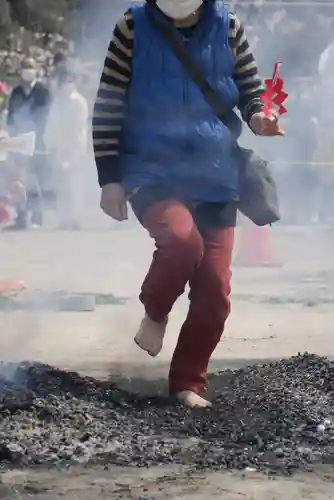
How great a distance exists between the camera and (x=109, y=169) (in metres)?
3.73

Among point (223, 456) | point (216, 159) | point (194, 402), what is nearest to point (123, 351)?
point (194, 402)

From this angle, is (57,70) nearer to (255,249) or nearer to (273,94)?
(273,94)

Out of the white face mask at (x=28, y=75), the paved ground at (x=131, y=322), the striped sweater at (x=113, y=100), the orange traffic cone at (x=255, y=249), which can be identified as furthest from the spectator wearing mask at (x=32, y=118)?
the orange traffic cone at (x=255, y=249)

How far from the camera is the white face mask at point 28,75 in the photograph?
212 inches

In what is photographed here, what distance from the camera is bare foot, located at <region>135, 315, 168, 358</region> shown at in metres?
3.73

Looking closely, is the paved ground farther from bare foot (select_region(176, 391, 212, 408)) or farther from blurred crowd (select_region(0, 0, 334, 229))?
bare foot (select_region(176, 391, 212, 408))

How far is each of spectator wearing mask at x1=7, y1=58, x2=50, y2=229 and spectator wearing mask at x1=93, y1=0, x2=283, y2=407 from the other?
127 cm

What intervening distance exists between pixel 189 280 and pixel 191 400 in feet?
1.35

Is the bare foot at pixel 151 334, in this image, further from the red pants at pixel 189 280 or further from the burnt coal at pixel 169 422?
the burnt coal at pixel 169 422

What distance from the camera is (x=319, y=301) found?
6.34 meters

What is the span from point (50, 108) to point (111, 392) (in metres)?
1.69

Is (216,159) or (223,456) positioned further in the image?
(216,159)

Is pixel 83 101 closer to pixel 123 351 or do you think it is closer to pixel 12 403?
pixel 123 351

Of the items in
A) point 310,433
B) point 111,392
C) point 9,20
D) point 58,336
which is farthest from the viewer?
point 9,20
